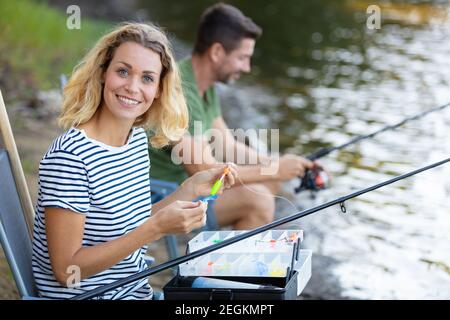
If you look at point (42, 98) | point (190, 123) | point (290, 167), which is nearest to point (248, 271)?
point (290, 167)

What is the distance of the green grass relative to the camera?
6621mm

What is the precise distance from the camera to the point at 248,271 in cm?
214

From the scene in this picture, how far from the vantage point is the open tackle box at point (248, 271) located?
2.02 metres

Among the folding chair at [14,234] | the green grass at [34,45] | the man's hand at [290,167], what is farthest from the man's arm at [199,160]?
the green grass at [34,45]

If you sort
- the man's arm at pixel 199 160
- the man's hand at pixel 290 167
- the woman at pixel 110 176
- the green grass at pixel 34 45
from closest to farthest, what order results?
the woman at pixel 110 176, the man's arm at pixel 199 160, the man's hand at pixel 290 167, the green grass at pixel 34 45

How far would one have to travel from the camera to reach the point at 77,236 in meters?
2.14

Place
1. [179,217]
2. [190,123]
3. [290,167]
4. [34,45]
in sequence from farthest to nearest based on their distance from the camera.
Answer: [34,45]
[190,123]
[290,167]
[179,217]

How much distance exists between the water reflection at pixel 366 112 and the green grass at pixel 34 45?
1789 millimetres

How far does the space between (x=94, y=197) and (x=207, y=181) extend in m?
0.37

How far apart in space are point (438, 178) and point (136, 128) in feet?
10.7

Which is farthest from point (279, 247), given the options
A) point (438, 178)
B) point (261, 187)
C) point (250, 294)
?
point (438, 178)

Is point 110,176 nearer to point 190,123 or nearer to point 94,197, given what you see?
point 94,197

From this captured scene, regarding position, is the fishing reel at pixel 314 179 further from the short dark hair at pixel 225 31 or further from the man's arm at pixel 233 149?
the short dark hair at pixel 225 31

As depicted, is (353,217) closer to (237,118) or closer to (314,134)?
(314,134)
